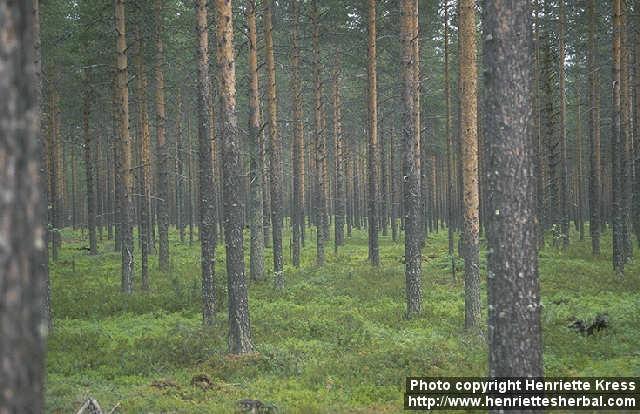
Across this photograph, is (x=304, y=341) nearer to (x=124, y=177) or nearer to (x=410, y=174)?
(x=410, y=174)

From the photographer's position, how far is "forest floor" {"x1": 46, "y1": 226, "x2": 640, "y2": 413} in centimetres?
892

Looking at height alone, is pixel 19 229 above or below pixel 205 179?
below

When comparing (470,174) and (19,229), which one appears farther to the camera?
(470,174)

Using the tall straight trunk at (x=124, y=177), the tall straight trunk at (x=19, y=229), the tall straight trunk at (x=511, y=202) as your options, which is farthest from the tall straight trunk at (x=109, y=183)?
the tall straight trunk at (x=19, y=229)

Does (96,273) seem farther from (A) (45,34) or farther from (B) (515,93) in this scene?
(B) (515,93)

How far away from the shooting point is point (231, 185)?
37.1ft

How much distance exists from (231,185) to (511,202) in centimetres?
654

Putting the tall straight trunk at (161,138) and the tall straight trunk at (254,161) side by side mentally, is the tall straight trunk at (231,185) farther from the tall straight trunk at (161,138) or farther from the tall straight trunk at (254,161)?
the tall straight trunk at (161,138)

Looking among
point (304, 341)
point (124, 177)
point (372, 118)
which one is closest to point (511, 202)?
point (304, 341)

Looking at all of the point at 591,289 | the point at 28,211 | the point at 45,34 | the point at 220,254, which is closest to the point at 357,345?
the point at 591,289

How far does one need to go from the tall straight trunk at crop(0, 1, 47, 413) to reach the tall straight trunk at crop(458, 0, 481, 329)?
427 inches

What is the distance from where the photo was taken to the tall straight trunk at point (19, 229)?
2.51 meters

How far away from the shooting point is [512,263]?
6.10 metres

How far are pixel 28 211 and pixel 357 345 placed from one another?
32.6 ft
